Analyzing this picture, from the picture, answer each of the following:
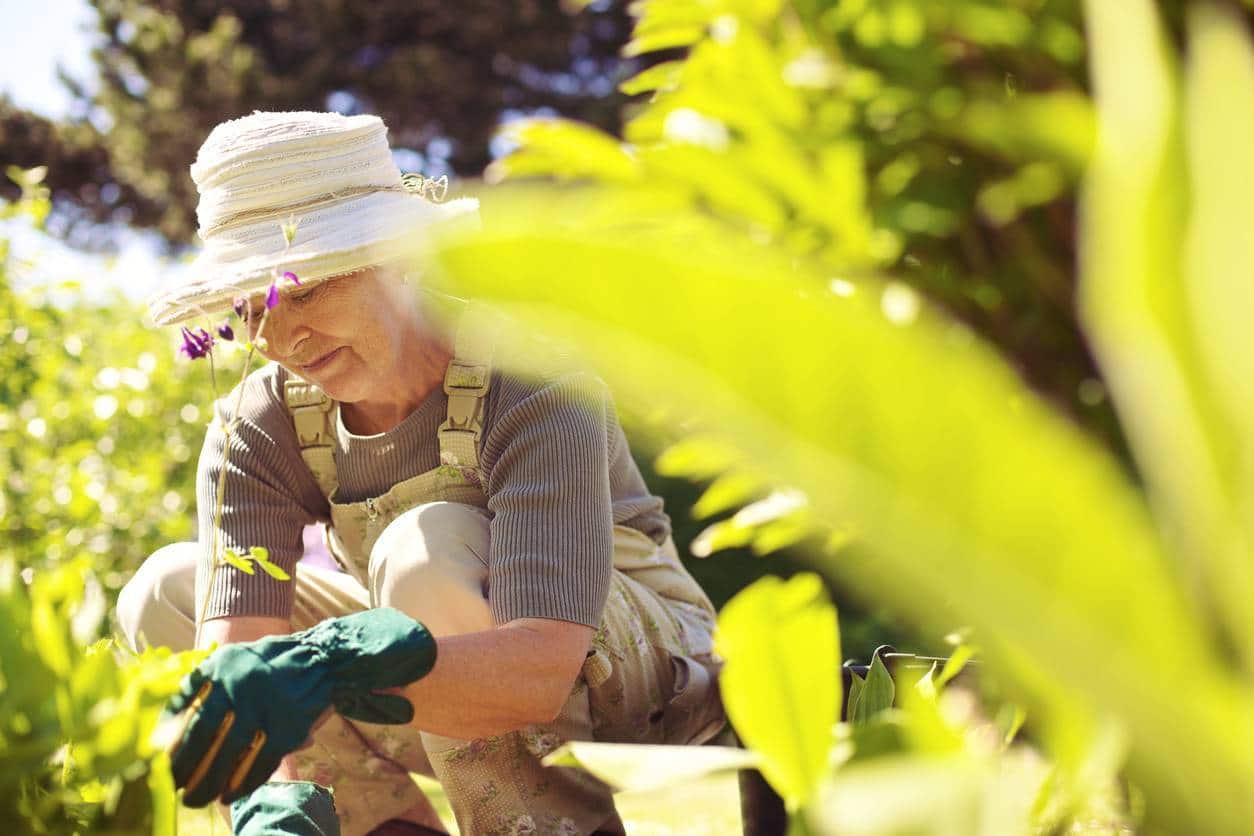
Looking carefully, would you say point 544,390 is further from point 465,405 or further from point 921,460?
point 921,460

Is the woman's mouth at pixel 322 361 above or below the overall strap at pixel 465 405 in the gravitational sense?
above

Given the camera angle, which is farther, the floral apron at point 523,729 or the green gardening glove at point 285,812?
the floral apron at point 523,729

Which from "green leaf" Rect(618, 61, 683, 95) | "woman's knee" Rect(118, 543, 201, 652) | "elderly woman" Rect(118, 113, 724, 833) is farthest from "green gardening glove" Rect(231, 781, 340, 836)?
"green leaf" Rect(618, 61, 683, 95)

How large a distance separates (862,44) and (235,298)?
4.14 feet

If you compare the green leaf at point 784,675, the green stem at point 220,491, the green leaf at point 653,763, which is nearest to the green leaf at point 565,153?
the green leaf at point 784,675

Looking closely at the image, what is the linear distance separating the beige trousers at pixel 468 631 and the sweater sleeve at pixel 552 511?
0.08 m

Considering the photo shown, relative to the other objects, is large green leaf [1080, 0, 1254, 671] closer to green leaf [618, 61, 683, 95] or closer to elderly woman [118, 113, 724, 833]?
green leaf [618, 61, 683, 95]

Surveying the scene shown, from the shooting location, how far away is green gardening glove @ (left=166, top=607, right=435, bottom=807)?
1096 mm

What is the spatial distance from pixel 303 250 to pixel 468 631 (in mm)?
589

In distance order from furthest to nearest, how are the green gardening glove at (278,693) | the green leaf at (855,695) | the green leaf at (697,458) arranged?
the green leaf at (855,695) < the green gardening glove at (278,693) < the green leaf at (697,458)

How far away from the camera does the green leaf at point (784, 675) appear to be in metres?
0.63

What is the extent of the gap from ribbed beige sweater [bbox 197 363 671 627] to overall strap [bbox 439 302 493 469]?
0.02 meters

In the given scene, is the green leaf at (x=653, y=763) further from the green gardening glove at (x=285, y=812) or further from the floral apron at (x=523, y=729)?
the floral apron at (x=523, y=729)

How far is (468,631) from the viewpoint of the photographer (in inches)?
67.2
